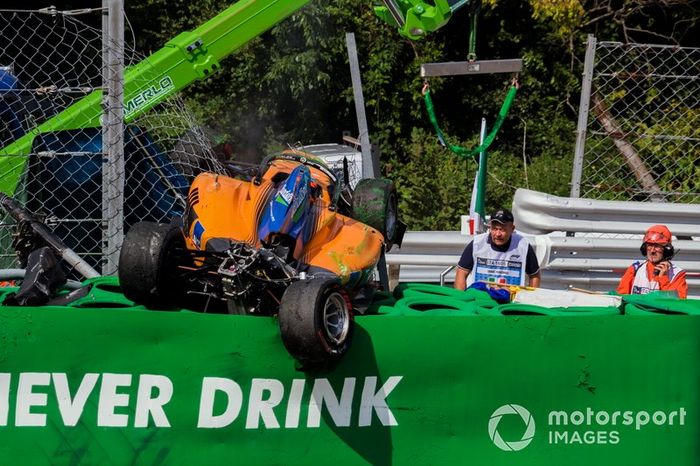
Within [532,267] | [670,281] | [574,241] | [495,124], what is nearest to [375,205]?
[532,267]

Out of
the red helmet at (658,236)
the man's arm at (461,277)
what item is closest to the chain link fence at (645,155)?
the red helmet at (658,236)

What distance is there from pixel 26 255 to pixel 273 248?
1558 mm

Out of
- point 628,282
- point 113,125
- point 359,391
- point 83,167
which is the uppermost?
point 113,125

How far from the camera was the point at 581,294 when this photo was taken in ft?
18.3

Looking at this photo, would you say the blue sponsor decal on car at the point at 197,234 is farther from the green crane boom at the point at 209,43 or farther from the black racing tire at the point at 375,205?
the green crane boom at the point at 209,43

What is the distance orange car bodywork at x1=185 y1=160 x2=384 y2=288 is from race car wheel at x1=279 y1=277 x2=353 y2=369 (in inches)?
21.3

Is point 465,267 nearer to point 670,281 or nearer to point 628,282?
point 628,282

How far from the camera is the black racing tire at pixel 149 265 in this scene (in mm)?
4586

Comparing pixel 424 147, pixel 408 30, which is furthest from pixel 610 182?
pixel 424 147

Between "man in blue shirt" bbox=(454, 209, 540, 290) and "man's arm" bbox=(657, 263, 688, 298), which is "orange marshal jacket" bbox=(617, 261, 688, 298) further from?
"man in blue shirt" bbox=(454, 209, 540, 290)

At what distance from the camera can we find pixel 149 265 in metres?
4.59

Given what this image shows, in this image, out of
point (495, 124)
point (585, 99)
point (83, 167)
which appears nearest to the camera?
point (83, 167)

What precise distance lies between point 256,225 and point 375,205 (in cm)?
92

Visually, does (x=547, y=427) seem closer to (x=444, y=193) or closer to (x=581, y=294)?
(x=581, y=294)
